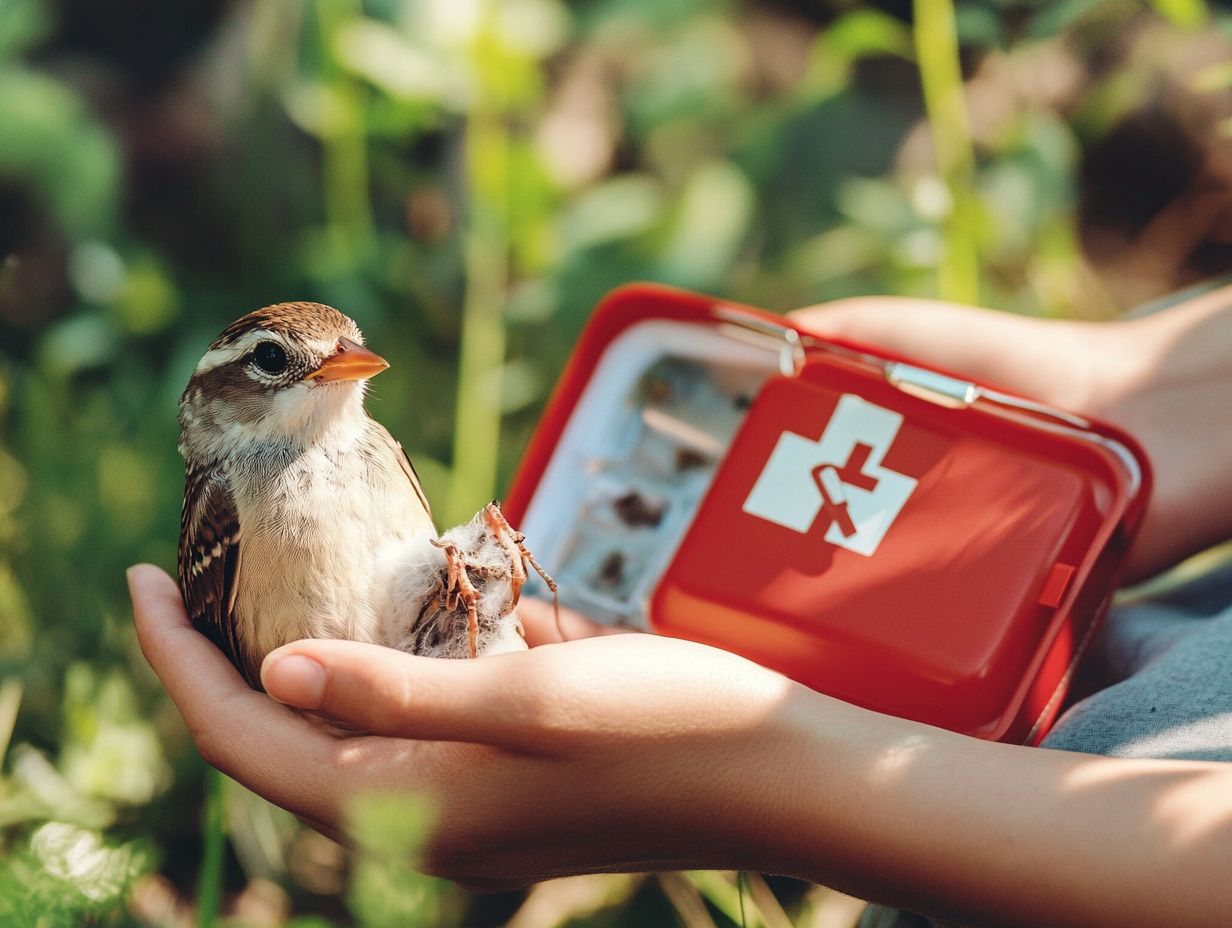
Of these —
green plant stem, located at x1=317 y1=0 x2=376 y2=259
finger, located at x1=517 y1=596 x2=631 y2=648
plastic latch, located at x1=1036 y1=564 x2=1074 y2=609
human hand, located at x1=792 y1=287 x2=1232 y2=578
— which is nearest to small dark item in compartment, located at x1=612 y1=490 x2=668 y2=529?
finger, located at x1=517 y1=596 x2=631 y2=648

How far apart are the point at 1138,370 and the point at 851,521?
1.03 m

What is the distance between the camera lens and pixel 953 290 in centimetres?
340

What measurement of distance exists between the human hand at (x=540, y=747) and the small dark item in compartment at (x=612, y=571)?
751 mm

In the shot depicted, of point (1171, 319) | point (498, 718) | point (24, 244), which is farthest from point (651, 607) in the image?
point (24, 244)

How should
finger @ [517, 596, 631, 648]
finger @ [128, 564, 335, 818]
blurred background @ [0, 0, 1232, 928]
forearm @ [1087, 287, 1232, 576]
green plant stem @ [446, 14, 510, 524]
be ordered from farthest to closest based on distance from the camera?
green plant stem @ [446, 14, 510, 524] → blurred background @ [0, 0, 1232, 928] → forearm @ [1087, 287, 1232, 576] → finger @ [517, 596, 631, 648] → finger @ [128, 564, 335, 818]

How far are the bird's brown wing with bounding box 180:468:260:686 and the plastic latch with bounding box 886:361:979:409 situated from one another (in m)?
1.40

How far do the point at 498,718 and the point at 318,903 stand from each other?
4.95 ft

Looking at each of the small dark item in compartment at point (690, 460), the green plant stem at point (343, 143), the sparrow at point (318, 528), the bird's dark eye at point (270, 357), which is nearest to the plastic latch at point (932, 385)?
the small dark item in compartment at point (690, 460)

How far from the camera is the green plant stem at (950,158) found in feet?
10.9

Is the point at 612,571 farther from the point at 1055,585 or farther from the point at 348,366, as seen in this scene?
the point at 1055,585

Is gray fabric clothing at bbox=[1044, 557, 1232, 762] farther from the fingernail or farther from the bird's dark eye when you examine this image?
the bird's dark eye

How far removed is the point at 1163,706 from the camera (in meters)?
1.93

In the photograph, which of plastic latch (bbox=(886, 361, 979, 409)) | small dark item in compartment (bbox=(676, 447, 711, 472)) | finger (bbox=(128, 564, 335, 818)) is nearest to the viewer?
finger (bbox=(128, 564, 335, 818))

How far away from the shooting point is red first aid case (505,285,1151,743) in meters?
2.07
